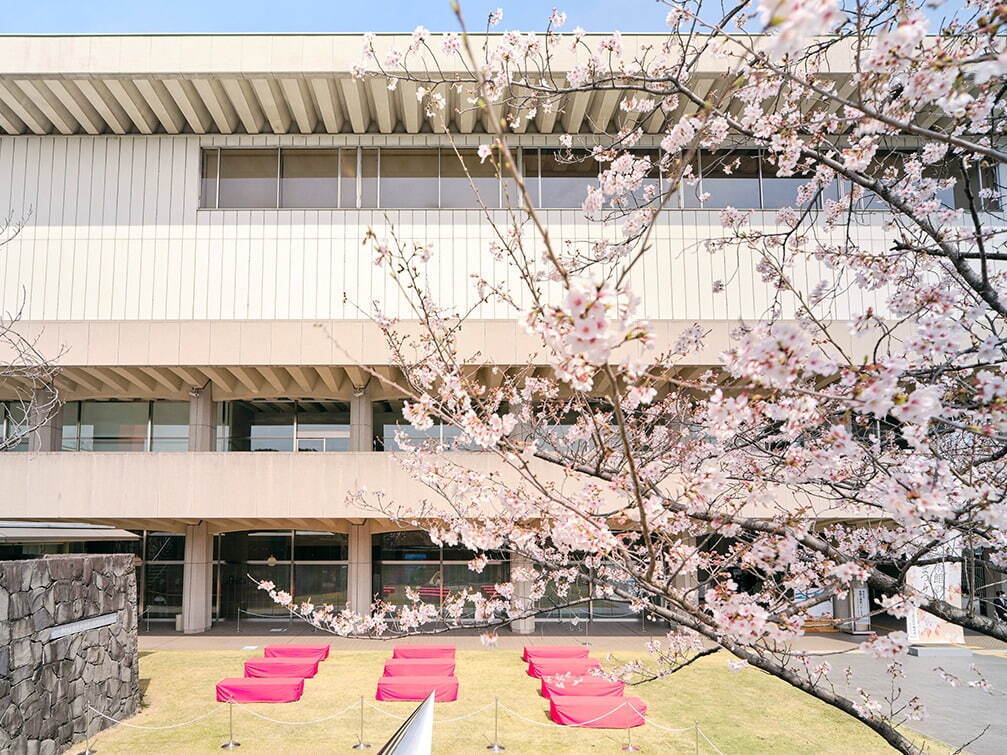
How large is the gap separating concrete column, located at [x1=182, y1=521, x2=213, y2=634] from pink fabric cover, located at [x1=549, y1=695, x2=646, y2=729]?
1407 cm

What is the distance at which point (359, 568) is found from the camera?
23.4 metres

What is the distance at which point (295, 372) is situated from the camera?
22531 millimetres

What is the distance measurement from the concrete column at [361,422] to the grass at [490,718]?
23.4 feet

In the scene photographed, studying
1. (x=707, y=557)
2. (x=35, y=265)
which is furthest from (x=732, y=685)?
(x=35, y=265)

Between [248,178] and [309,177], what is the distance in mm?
1830

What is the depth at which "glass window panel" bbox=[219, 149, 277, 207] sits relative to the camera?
2398 centimetres

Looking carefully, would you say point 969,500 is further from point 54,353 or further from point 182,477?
point 54,353

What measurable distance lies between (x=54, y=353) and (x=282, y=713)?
12.9 meters

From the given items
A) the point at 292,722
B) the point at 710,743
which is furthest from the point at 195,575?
the point at 710,743

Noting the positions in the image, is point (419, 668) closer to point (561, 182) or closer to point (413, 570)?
point (413, 570)

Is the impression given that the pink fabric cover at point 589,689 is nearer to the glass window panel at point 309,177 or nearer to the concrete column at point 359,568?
the concrete column at point 359,568

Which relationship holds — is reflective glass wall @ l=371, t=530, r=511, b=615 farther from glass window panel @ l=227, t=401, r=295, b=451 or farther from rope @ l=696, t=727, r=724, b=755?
rope @ l=696, t=727, r=724, b=755

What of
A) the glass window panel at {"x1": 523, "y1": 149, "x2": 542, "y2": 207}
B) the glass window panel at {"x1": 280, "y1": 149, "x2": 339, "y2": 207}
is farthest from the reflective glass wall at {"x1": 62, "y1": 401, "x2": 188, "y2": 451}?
the glass window panel at {"x1": 523, "y1": 149, "x2": 542, "y2": 207}

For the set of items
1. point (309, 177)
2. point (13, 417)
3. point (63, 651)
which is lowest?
point (63, 651)
